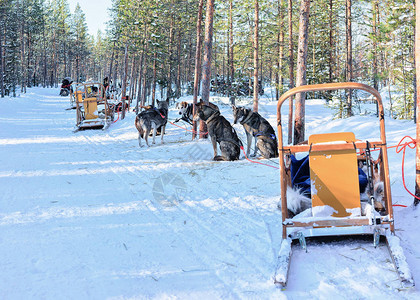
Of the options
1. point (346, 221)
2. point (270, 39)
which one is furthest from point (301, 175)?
point (270, 39)

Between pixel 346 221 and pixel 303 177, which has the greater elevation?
pixel 303 177

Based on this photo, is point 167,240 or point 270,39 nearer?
point 167,240

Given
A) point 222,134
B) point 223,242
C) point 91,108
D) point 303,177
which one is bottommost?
point 223,242

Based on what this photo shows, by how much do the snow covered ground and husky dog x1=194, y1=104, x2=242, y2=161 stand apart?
774mm

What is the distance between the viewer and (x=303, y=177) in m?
3.74

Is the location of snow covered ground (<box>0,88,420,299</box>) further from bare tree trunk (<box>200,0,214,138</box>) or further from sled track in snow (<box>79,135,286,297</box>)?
bare tree trunk (<box>200,0,214,138</box>)

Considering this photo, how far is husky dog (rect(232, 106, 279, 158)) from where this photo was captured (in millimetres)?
7594

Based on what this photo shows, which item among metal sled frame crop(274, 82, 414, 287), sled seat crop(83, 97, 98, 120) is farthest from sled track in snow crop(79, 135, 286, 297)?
sled seat crop(83, 97, 98, 120)

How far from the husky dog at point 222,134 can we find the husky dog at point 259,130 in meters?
0.36

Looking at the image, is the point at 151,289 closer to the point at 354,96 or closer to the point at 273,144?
the point at 273,144

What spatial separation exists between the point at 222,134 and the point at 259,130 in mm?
923

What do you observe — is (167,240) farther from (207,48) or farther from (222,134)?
(207,48)

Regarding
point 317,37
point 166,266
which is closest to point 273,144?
point 166,266

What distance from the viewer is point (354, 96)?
16.2m
